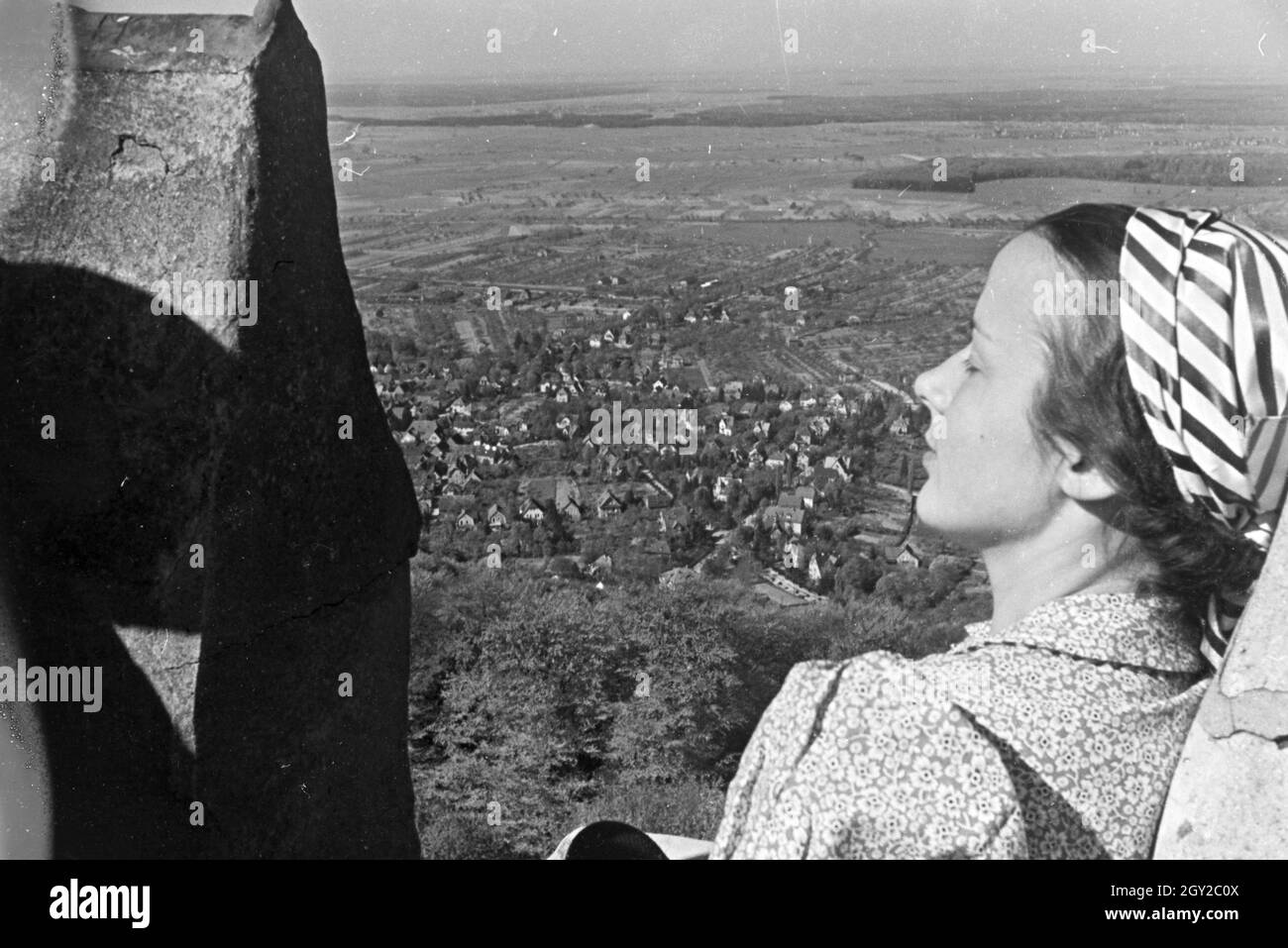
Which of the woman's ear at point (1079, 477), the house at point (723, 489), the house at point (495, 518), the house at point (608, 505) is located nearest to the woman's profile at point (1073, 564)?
the woman's ear at point (1079, 477)

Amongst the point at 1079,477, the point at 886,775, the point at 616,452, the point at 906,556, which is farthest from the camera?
the point at 616,452

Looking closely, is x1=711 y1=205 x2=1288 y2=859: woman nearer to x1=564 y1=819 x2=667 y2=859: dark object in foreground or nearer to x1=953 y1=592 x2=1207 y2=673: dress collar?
x1=953 y1=592 x2=1207 y2=673: dress collar

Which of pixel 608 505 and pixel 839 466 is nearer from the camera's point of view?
pixel 839 466

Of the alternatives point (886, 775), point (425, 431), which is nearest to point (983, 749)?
point (886, 775)

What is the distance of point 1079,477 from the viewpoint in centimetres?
298

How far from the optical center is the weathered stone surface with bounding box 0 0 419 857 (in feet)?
10.9

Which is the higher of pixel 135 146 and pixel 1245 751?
pixel 135 146

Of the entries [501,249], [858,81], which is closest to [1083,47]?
[858,81]

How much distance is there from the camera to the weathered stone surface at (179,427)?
3332 mm

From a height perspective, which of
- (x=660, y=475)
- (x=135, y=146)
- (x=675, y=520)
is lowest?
(x=675, y=520)

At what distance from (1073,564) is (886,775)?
24.1 inches

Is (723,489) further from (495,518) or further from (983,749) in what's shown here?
(983,749)

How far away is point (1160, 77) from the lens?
409cm

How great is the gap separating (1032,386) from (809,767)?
0.87m
